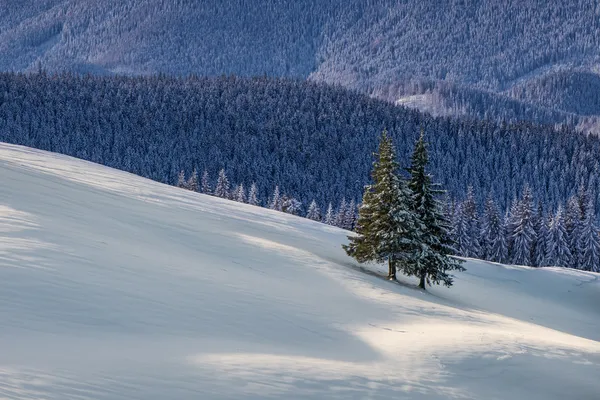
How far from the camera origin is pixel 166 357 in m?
12.3

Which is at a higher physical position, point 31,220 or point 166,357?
point 31,220

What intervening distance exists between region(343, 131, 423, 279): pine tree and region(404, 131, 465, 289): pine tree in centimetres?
44

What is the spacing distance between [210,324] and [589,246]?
7377cm

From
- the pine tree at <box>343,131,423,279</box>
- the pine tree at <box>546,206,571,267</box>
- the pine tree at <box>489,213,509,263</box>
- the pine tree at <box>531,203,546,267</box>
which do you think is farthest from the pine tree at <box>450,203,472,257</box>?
the pine tree at <box>343,131,423,279</box>

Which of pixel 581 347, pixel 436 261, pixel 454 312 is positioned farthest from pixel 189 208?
pixel 581 347

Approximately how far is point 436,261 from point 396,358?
17.5m

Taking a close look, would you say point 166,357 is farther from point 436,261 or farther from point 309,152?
point 309,152

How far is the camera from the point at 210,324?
15.1 m

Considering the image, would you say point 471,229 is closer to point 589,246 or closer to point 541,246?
point 541,246

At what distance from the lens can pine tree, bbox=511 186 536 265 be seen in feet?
266

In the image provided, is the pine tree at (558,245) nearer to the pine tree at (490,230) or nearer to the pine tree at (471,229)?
the pine tree at (490,230)

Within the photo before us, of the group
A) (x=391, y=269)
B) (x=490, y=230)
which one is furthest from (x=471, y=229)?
(x=391, y=269)

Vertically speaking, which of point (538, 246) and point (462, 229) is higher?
point (462, 229)

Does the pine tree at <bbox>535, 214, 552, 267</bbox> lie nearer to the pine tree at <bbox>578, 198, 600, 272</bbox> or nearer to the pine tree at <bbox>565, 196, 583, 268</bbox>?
the pine tree at <bbox>565, 196, 583, 268</bbox>
